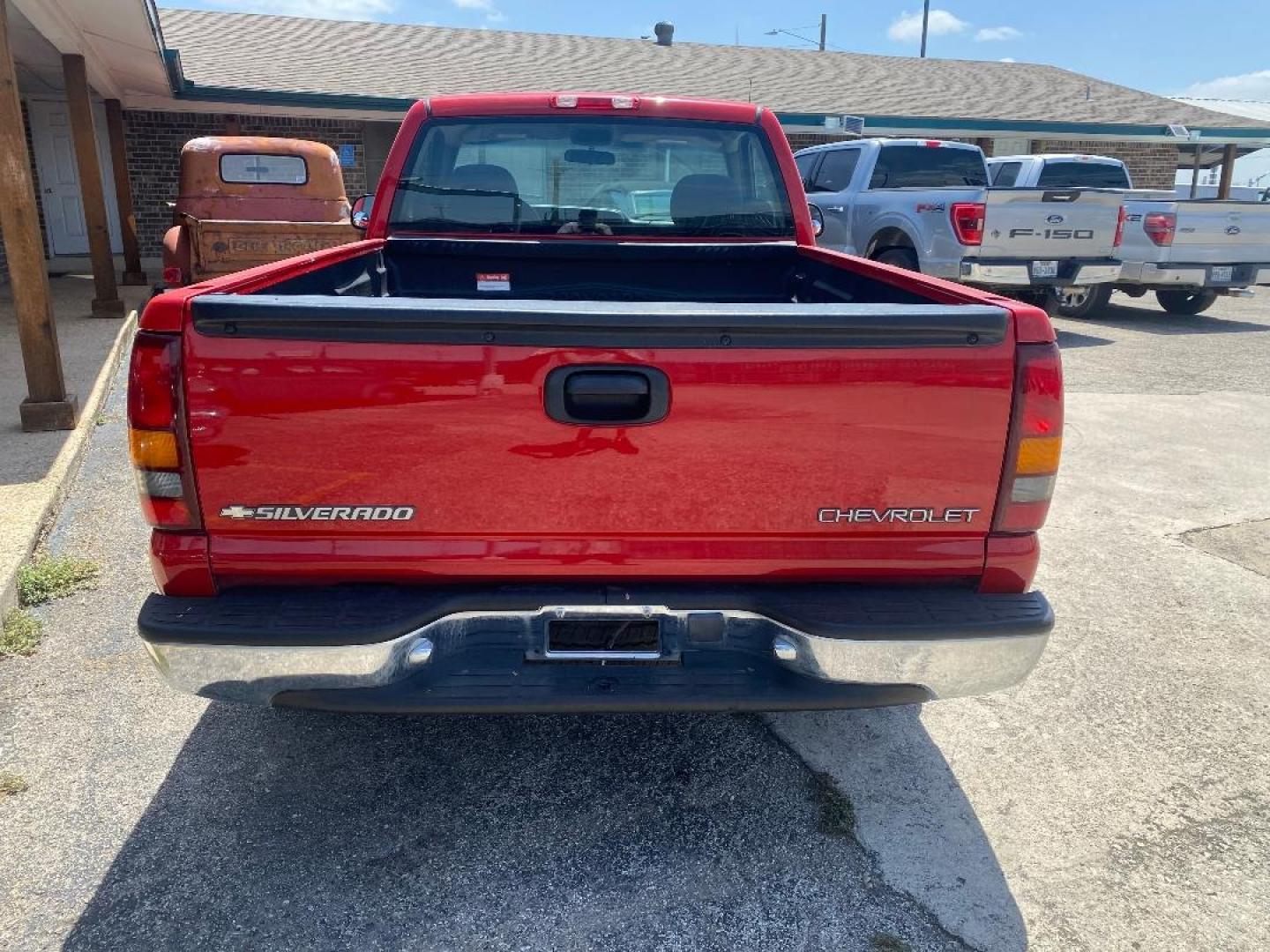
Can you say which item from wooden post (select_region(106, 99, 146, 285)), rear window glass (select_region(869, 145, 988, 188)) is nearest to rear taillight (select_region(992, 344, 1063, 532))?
rear window glass (select_region(869, 145, 988, 188))

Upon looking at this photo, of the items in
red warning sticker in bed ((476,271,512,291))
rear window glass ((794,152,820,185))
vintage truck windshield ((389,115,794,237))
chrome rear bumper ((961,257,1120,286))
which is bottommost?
chrome rear bumper ((961,257,1120,286))

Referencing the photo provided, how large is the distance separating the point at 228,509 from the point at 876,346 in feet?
5.16

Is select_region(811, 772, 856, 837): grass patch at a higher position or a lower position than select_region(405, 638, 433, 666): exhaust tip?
lower

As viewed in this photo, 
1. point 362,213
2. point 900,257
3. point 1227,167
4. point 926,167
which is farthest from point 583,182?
point 1227,167

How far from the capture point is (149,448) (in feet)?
7.39

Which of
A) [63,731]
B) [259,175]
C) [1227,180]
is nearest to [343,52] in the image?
[259,175]

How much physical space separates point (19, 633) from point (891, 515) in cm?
329

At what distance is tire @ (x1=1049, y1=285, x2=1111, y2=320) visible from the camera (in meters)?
12.6

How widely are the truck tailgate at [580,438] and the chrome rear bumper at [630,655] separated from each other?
0.44 feet

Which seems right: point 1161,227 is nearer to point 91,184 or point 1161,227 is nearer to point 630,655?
point 630,655

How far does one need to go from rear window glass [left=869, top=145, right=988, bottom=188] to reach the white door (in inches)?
470

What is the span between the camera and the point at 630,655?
245 centimetres

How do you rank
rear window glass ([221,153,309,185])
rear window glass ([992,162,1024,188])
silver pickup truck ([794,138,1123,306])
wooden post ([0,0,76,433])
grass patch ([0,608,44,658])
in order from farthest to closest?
1. rear window glass ([992,162,1024,188])
2. rear window glass ([221,153,309,185])
3. silver pickup truck ([794,138,1123,306])
4. wooden post ([0,0,76,433])
5. grass patch ([0,608,44,658])

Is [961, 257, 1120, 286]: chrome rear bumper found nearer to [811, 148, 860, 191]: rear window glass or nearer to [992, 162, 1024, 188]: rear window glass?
[811, 148, 860, 191]: rear window glass
